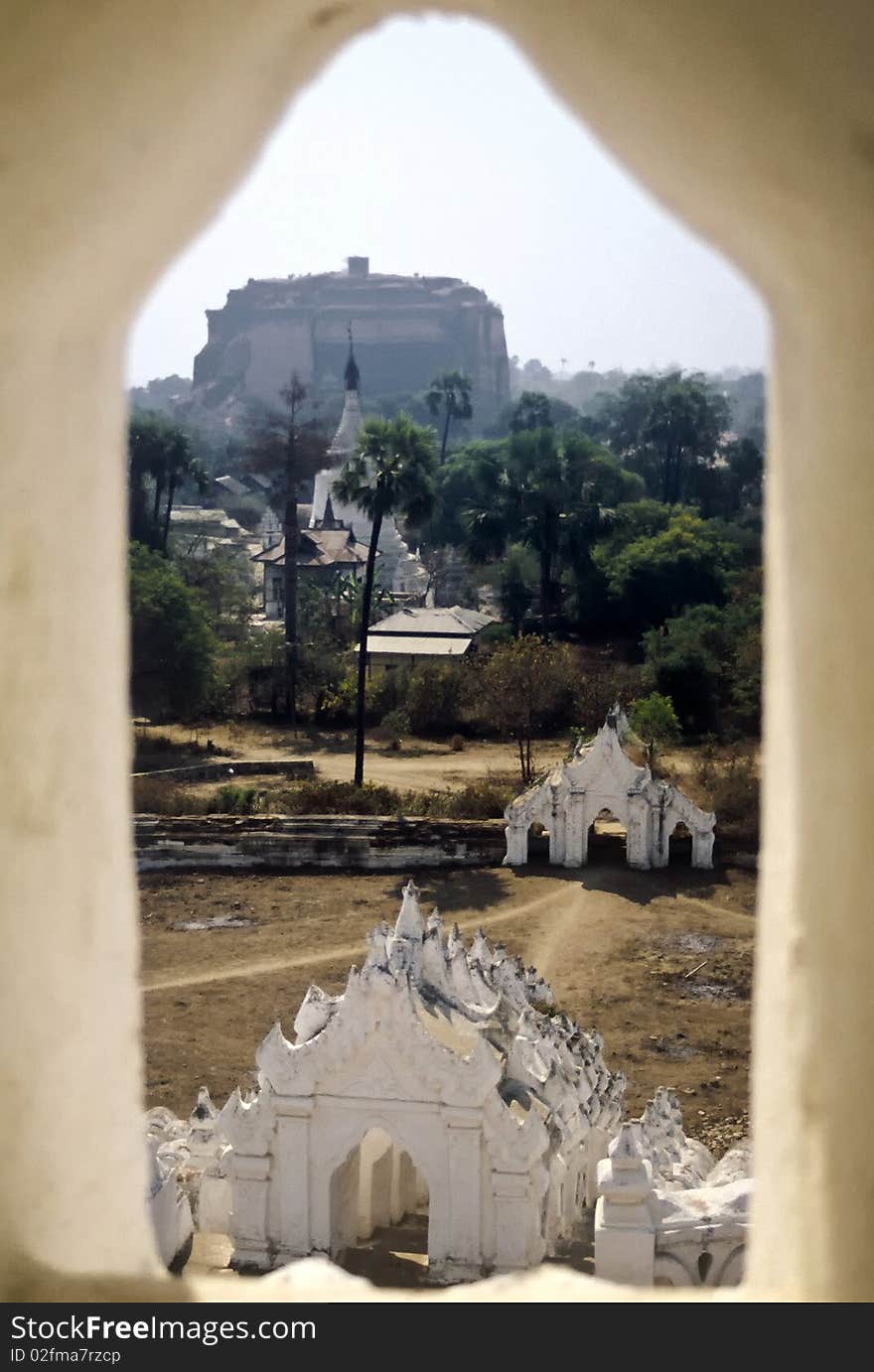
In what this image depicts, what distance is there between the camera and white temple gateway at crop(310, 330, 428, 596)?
36875 mm

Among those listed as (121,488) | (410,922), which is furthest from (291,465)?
(121,488)

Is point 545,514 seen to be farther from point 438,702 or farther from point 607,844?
point 607,844

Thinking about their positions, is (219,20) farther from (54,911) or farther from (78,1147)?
(78,1147)

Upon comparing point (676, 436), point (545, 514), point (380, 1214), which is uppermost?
point (676, 436)

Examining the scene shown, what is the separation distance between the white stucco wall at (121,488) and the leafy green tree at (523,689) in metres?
18.3

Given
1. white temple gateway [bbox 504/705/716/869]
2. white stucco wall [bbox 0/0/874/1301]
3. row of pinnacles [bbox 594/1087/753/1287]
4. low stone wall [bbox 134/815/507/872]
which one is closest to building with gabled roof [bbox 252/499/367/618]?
low stone wall [bbox 134/815/507/872]

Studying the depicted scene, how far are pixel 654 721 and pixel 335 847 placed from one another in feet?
16.9

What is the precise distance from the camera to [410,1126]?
7043mm

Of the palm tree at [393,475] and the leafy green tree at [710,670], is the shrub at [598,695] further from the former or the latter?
the palm tree at [393,475]

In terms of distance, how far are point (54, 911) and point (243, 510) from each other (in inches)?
2298

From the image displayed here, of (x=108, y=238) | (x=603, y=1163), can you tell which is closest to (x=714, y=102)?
(x=108, y=238)

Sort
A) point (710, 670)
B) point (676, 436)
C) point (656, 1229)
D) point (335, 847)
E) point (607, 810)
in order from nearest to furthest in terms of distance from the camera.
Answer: point (656, 1229) → point (607, 810) → point (335, 847) → point (710, 670) → point (676, 436)

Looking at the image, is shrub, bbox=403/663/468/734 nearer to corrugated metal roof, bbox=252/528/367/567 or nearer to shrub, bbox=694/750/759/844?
shrub, bbox=694/750/759/844

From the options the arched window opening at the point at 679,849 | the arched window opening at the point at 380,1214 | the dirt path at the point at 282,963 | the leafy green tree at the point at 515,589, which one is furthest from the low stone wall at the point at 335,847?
the leafy green tree at the point at 515,589
